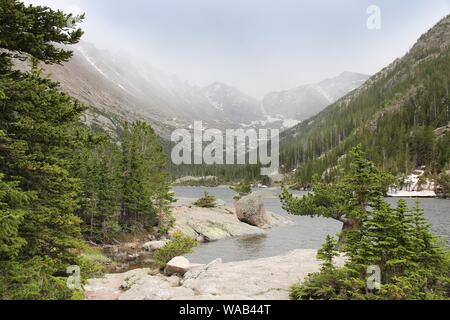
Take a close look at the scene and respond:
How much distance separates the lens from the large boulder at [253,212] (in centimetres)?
6084

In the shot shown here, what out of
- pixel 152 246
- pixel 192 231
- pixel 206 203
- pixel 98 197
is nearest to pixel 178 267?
pixel 152 246

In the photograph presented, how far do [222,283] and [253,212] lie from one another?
4285 cm

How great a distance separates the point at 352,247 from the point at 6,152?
1421 centimetres

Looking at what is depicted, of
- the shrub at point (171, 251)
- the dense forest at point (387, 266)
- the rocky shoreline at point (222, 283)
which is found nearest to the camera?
the dense forest at point (387, 266)

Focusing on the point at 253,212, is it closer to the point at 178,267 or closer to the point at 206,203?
the point at 206,203

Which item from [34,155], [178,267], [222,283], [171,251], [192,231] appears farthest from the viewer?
[192,231]

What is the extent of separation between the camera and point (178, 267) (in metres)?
26.4

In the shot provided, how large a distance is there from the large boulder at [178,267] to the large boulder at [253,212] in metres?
34.1

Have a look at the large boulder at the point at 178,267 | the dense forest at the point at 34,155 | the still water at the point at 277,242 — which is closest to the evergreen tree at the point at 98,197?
the still water at the point at 277,242

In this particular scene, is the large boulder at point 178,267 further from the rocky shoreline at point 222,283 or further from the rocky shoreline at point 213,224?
the rocky shoreline at point 213,224

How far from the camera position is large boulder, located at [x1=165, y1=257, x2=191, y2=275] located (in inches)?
1033

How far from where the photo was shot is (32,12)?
45.9 feet
